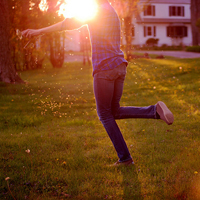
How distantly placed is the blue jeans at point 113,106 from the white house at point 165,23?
3895cm

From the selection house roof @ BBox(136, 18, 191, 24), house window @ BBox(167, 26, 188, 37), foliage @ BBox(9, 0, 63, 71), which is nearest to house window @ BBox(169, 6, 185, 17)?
house roof @ BBox(136, 18, 191, 24)

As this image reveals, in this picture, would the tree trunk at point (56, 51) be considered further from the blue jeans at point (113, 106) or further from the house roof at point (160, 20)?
the house roof at point (160, 20)

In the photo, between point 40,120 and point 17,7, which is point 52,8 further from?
point 40,120

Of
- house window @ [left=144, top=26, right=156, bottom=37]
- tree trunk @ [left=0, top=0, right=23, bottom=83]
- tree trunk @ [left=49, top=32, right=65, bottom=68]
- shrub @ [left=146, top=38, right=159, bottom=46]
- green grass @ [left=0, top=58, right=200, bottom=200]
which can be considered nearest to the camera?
green grass @ [left=0, top=58, right=200, bottom=200]

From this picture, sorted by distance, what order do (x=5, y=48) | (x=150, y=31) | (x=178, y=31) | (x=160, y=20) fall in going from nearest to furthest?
(x=5, y=48), (x=160, y=20), (x=150, y=31), (x=178, y=31)

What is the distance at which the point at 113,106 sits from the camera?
10.2 feet

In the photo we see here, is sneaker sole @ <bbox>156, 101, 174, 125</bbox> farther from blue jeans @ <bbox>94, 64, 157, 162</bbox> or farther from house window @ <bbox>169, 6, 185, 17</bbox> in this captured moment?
house window @ <bbox>169, 6, 185, 17</bbox>

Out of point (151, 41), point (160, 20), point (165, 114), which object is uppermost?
point (160, 20)

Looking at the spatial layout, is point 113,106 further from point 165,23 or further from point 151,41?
point 165,23

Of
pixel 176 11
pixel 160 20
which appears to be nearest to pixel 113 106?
pixel 160 20

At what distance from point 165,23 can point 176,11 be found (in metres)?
2.88

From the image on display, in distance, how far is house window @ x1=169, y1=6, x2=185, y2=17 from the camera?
141 feet

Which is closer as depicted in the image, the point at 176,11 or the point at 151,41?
the point at 151,41

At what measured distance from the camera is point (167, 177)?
9.79ft
